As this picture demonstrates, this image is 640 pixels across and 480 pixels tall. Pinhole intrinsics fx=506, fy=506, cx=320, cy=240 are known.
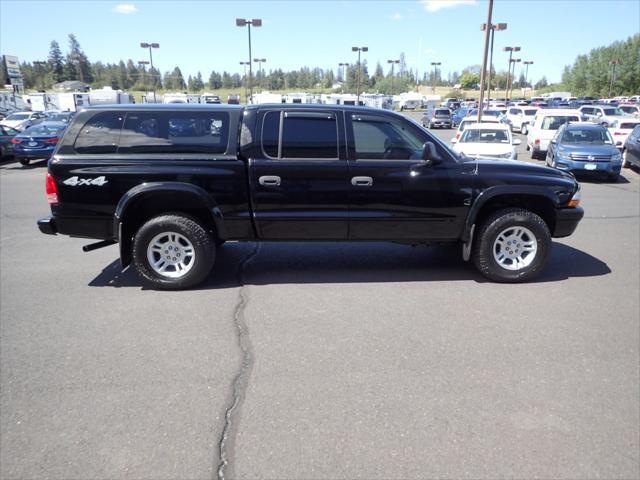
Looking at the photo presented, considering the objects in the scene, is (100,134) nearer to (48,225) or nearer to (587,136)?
(48,225)

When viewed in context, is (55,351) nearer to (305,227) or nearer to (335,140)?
(305,227)

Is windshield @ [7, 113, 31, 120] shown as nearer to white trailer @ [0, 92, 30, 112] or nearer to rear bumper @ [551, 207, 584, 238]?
white trailer @ [0, 92, 30, 112]

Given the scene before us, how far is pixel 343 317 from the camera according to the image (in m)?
4.65

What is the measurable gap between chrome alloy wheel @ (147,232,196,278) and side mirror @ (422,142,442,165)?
2634 millimetres

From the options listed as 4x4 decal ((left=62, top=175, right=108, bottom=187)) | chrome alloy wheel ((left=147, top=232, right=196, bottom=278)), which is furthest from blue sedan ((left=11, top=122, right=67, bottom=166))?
chrome alloy wheel ((left=147, top=232, right=196, bottom=278))

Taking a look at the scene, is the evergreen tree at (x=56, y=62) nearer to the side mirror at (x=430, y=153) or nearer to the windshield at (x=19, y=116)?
the windshield at (x=19, y=116)

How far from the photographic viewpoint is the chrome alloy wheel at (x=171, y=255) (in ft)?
17.6

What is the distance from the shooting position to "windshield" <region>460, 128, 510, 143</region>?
14.5 metres

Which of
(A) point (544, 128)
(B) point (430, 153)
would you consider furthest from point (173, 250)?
(A) point (544, 128)

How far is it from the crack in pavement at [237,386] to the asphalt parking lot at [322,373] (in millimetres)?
12

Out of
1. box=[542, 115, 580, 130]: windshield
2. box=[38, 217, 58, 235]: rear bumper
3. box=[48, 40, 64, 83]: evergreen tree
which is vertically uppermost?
box=[48, 40, 64, 83]: evergreen tree

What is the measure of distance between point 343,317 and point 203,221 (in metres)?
1.95

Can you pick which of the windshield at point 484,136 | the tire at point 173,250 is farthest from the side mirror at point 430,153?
the windshield at point 484,136

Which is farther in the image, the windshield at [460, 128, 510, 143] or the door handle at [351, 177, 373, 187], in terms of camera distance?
the windshield at [460, 128, 510, 143]
